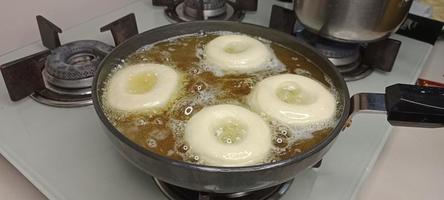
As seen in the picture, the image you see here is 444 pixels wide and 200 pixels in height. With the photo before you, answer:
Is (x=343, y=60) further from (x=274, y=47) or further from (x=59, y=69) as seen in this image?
(x=59, y=69)

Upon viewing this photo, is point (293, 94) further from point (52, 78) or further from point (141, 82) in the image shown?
point (52, 78)

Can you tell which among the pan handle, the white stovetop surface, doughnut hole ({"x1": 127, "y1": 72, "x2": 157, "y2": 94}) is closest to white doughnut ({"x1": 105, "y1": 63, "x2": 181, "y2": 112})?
doughnut hole ({"x1": 127, "y1": 72, "x2": 157, "y2": 94})

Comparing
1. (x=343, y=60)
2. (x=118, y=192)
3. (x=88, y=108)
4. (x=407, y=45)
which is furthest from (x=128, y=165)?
(x=407, y=45)

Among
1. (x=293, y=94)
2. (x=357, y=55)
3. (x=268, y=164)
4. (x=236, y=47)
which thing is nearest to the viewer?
(x=268, y=164)

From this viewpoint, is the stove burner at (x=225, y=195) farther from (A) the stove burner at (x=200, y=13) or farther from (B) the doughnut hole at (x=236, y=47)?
(A) the stove burner at (x=200, y=13)

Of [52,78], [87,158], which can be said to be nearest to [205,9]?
[52,78]

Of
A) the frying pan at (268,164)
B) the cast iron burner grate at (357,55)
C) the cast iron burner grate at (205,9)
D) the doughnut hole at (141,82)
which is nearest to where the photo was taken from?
the frying pan at (268,164)

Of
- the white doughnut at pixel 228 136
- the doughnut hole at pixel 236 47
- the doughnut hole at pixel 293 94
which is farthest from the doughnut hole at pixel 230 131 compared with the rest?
the doughnut hole at pixel 236 47
